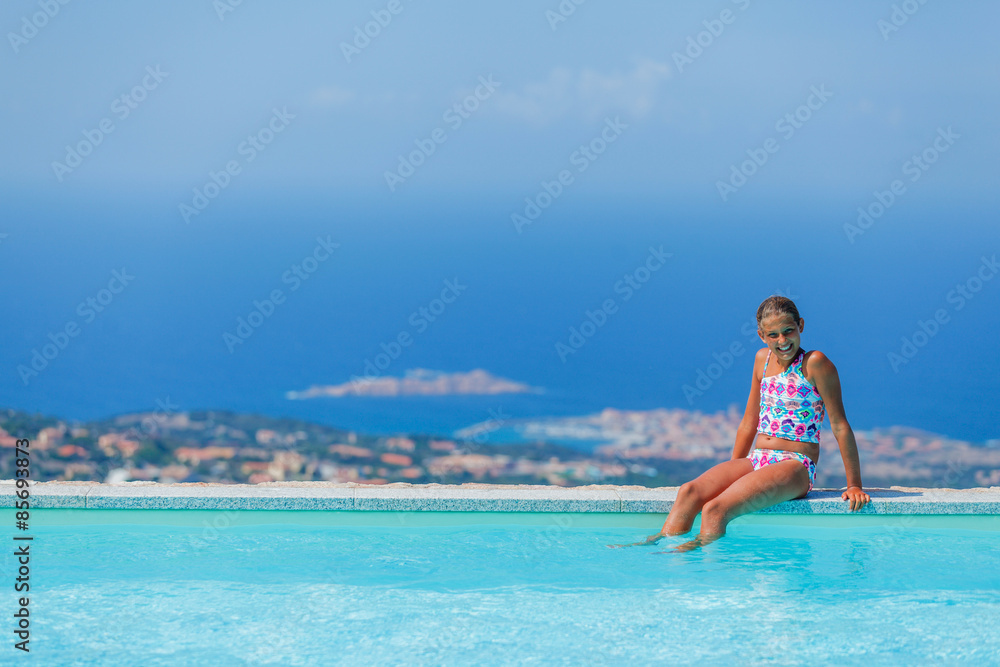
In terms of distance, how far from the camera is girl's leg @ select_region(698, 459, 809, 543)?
13.9 ft

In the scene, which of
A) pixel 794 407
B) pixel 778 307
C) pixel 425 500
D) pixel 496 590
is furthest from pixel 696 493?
pixel 425 500

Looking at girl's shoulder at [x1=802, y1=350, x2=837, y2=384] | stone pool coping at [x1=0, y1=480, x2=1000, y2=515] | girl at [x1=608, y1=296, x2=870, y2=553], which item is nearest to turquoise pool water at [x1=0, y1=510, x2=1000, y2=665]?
stone pool coping at [x1=0, y1=480, x2=1000, y2=515]

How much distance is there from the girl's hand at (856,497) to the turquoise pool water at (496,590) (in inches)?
5.2

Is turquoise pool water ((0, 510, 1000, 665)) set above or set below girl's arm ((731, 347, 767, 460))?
below

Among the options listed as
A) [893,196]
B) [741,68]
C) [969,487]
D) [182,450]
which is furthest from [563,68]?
[969,487]

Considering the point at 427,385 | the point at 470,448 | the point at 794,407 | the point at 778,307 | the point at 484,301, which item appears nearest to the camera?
the point at 778,307

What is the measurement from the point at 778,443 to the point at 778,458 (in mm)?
72

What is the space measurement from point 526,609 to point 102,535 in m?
2.22

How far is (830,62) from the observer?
27.8 meters

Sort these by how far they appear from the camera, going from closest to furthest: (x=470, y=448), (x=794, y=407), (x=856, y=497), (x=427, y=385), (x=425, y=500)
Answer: (x=794, y=407)
(x=856, y=497)
(x=425, y=500)
(x=470, y=448)
(x=427, y=385)

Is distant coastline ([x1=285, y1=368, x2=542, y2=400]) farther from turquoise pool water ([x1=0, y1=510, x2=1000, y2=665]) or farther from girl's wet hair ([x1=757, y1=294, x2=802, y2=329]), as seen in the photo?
girl's wet hair ([x1=757, y1=294, x2=802, y2=329])

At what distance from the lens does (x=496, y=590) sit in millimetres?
4051

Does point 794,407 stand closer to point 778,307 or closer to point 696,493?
point 778,307

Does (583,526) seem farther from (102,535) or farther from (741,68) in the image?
(741,68)
